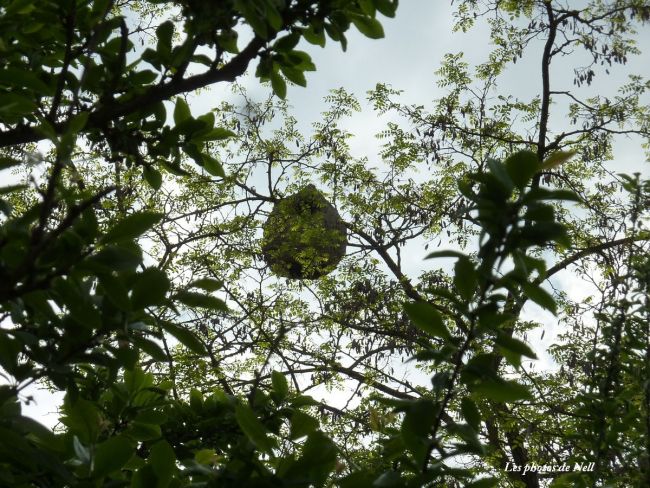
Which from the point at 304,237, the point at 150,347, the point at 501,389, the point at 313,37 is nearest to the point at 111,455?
the point at 150,347

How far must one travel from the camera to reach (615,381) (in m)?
1.70

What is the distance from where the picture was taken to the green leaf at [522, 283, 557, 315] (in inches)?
47.0

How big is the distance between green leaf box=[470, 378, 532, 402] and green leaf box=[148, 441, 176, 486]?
56cm

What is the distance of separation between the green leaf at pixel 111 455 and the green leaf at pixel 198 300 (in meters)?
0.27

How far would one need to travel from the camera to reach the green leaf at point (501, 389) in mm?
1181

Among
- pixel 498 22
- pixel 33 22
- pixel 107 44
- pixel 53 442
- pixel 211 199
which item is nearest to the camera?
pixel 53 442

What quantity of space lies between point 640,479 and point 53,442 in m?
1.21

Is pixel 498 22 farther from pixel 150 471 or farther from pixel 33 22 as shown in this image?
pixel 150 471

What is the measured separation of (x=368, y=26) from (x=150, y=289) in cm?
95

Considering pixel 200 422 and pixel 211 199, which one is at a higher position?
pixel 211 199

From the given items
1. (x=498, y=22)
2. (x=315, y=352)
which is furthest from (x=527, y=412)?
(x=498, y=22)

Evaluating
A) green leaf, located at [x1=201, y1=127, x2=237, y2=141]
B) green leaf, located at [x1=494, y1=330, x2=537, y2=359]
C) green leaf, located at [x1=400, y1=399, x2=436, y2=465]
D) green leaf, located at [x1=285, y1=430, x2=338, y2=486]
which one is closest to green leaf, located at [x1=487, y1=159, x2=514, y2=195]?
green leaf, located at [x1=494, y1=330, x2=537, y2=359]

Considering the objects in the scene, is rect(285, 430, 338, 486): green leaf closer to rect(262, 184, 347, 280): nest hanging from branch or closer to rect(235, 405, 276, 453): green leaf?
rect(235, 405, 276, 453): green leaf

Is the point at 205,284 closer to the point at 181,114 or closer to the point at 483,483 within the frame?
the point at 483,483
